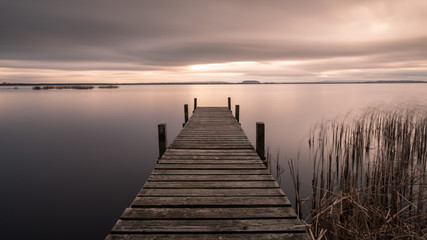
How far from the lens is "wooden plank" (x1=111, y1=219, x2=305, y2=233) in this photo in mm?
3064

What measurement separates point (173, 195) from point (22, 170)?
32.1 feet

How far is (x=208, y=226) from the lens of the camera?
3.17m

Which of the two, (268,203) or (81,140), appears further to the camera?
(81,140)

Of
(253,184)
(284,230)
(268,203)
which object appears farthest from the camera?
(253,184)

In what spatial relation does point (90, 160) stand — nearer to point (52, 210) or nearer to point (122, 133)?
point (52, 210)

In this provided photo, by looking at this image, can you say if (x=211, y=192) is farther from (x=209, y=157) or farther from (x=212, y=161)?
(x=209, y=157)

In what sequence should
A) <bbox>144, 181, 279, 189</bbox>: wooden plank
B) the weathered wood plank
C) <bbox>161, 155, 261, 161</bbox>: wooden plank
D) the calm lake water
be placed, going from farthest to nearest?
the calm lake water < <bbox>161, 155, 261, 161</bbox>: wooden plank < the weathered wood plank < <bbox>144, 181, 279, 189</bbox>: wooden plank

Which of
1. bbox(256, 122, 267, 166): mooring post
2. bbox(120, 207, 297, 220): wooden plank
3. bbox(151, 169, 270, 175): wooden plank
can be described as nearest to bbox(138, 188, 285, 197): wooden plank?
bbox(120, 207, 297, 220): wooden plank

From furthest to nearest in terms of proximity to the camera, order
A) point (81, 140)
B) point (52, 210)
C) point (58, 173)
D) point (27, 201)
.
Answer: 1. point (81, 140)
2. point (58, 173)
3. point (27, 201)
4. point (52, 210)

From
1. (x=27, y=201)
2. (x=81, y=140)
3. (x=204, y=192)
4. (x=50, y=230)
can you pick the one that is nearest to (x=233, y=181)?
(x=204, y=192)

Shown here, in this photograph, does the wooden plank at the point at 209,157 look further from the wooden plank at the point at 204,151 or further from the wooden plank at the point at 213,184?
the wooden plank at the point at 213,184

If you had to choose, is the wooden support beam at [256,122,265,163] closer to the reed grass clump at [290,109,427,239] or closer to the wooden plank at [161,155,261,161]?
the wooden plank at [161,155,261,161]

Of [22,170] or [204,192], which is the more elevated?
[204,192]

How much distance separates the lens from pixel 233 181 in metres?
4.65
